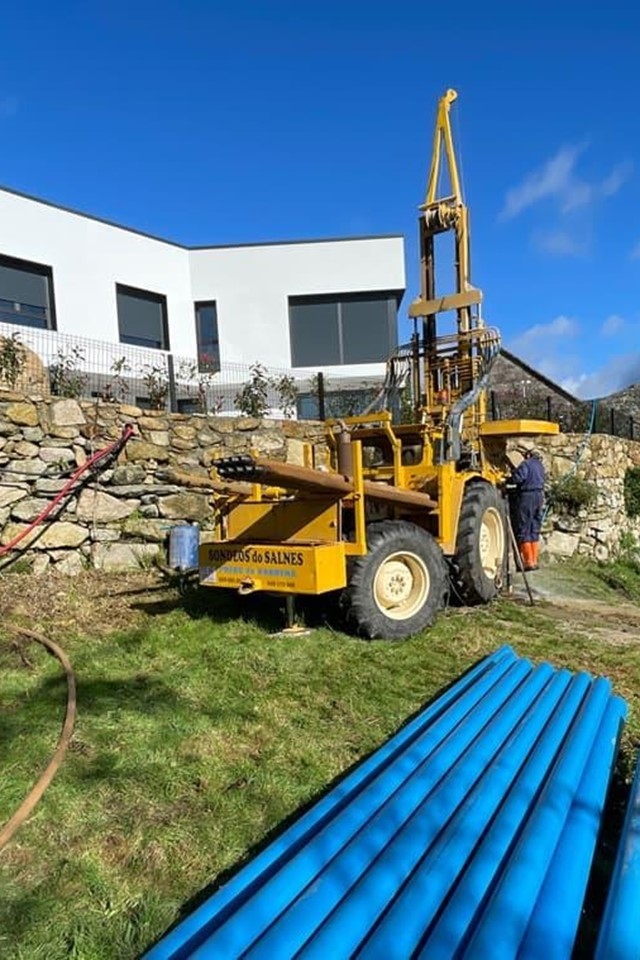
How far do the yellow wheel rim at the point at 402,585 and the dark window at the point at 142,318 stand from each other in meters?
13.9

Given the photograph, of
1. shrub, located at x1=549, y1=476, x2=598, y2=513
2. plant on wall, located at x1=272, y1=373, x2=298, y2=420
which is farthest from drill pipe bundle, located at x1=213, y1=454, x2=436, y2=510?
shrub, located at x1=549, y1=476, x2=598, y2=513

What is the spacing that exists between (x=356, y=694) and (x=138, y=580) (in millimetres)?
3792

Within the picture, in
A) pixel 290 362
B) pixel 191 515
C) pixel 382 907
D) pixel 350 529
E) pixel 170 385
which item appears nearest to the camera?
pixel 382 907

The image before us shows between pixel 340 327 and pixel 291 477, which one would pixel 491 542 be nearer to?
pixel 291 477

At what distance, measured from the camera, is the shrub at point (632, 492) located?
14273 mm

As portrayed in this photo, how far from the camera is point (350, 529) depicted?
5.69 m

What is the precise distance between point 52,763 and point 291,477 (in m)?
2.31

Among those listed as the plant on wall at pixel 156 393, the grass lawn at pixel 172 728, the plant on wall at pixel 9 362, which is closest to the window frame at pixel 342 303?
the plant on wall at pixel 156 393

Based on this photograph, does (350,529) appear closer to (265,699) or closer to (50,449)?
(265,699)

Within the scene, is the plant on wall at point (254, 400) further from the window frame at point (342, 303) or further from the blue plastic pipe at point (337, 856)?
the window frame at point (342, 303)

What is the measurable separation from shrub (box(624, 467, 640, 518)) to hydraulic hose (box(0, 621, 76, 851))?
1261 cm

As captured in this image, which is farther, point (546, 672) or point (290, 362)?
point (290, 362)

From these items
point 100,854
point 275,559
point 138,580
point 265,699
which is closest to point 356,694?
point 265,699

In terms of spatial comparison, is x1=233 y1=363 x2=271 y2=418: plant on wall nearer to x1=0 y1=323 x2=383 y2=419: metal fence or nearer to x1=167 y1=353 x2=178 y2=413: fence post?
x1=0 y1=323 x2=383 y2=419: metal fence
